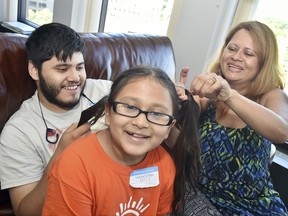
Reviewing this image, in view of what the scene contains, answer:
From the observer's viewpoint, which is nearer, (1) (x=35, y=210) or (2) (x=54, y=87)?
(1) (x=35, y=210)

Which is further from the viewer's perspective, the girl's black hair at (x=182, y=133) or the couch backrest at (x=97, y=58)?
the couch backrest at (x=97, y=58)

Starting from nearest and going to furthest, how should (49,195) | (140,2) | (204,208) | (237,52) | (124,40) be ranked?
1. (49,195)
2. (204,208)
3. (237,52)
4. (124,40)
5. (140,2)

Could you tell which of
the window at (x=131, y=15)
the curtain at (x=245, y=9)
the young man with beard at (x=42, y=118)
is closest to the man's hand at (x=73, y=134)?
the young man with beard at (x=42, y=118)

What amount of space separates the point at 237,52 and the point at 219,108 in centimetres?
27

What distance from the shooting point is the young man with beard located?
1.09 metres

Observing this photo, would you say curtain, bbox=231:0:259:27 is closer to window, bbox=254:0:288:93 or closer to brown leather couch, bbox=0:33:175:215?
window, bbox=254:0:288:93

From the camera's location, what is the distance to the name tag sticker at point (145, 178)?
0.97 meters

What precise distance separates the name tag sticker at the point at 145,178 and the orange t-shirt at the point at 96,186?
14 millimetres

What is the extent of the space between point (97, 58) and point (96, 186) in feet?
2.95

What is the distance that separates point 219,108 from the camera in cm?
133

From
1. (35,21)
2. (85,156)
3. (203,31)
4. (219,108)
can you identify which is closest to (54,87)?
(85,156)

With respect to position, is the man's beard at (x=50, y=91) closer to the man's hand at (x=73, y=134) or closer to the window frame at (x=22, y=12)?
the man's hand at (x=73, y=134)

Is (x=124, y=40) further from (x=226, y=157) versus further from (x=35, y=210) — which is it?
(x=35, y=210)

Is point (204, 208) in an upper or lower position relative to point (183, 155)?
lower
